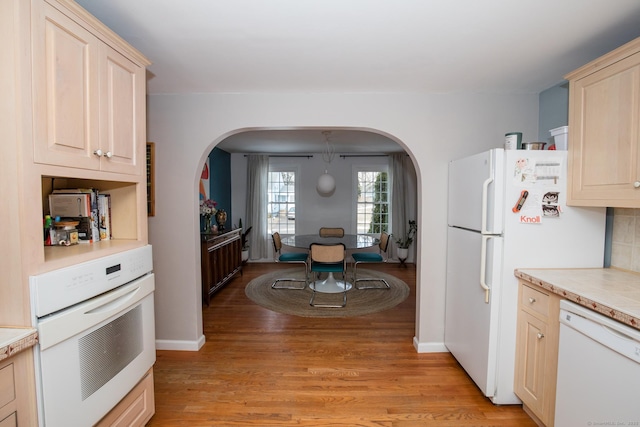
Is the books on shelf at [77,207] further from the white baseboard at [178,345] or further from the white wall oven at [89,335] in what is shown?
the white baseboard at [178,345]

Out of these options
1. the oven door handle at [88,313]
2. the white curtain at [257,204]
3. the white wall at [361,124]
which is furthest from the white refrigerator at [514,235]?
the white curtain at [257,204]

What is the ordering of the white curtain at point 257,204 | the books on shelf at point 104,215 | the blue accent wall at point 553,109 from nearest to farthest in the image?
the books on shelf at point 104,215
the blue accent wall at point 553,109
the white curtain at point 257,204

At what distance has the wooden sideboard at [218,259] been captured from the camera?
3965 millimetres

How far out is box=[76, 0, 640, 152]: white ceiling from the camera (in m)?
1.50

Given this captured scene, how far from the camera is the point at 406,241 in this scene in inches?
252

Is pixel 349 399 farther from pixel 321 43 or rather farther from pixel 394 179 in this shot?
pixel 394 179

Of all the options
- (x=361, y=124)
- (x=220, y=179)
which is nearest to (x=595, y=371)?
(x=361, y=124)

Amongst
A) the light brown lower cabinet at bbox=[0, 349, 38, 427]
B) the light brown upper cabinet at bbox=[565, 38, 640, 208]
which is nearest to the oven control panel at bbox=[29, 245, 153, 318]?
the light brown lower cabinet at bbox=[0, 349, 38, 427]

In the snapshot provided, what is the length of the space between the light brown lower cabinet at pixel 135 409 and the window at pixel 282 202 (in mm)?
5023

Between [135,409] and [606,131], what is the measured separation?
3058 mm

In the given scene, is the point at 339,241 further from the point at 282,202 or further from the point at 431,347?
the point at 282,202

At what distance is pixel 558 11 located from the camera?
152 cm

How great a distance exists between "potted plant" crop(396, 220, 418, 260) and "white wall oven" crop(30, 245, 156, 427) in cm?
528

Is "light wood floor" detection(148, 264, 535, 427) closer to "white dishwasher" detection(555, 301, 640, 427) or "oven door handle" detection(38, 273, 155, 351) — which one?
"white dishwasher" detection(555, 301, 640, 427)
